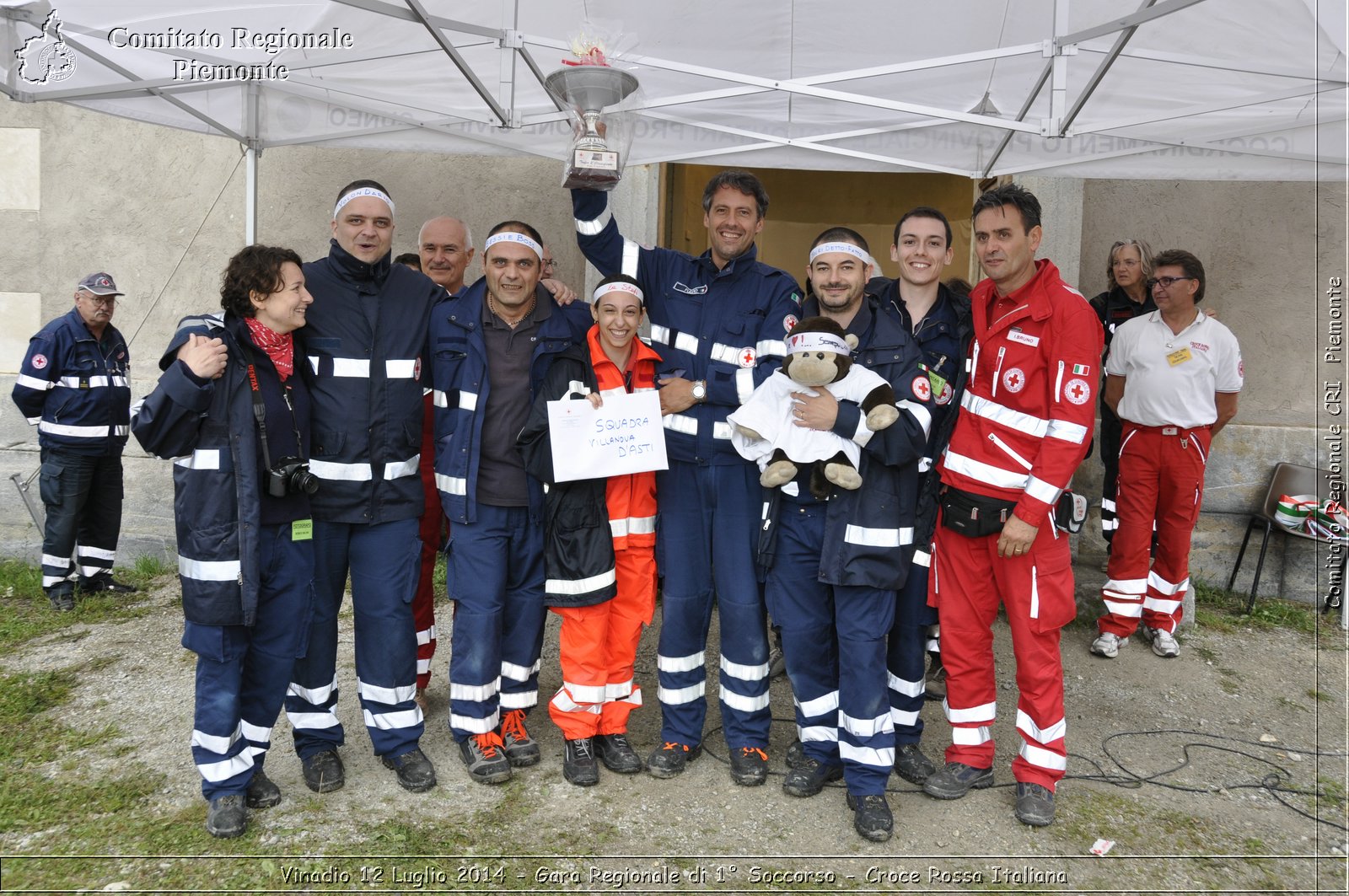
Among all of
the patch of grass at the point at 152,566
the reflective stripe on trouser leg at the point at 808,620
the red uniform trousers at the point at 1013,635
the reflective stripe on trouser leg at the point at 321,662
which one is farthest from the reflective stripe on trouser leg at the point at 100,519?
the red uniform trousers at the point at 1013,635

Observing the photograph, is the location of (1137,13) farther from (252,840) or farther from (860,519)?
(252,840)

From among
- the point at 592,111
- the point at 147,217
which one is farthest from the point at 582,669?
the point at 147,217

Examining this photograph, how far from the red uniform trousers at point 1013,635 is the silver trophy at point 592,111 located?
6.72 ft

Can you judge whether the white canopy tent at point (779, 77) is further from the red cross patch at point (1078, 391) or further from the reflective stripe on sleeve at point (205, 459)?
the reflective stripe on sleeve at point (205, 459)

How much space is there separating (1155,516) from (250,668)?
17.2 feet

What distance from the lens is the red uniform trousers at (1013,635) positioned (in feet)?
11.1

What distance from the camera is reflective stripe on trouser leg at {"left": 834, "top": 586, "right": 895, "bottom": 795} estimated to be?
11.1 feet

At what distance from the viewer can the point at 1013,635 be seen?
350 cm

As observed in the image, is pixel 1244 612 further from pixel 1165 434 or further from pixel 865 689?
pixel 865 689

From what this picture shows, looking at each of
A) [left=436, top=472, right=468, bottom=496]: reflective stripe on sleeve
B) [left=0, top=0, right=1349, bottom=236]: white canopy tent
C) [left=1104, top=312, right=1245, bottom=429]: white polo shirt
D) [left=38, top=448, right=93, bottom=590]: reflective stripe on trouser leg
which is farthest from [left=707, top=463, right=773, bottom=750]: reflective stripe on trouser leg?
[left=38, top=448, right=93, bottom=590]: reflective stripe on trouser leg

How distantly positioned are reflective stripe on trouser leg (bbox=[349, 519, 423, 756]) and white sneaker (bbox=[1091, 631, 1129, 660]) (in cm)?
415

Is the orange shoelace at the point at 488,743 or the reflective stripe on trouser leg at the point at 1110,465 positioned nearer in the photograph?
the orange shoelace at the point at 488,743

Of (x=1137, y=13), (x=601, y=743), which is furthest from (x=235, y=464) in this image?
(x=1137, y=13)

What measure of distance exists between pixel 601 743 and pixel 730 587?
948mm
